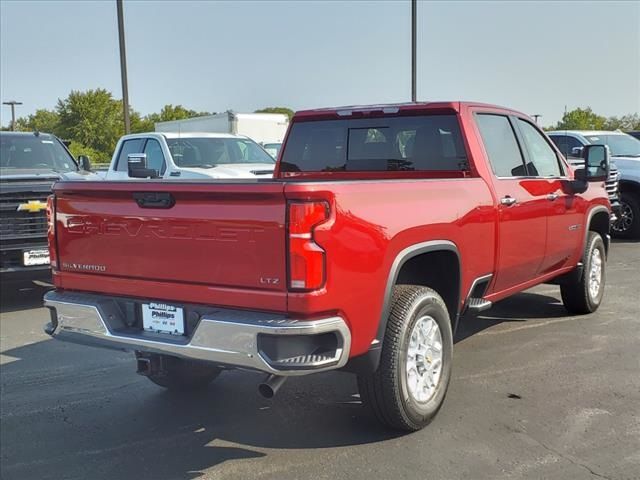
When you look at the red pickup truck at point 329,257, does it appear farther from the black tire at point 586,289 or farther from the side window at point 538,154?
the black tire at point 586,289

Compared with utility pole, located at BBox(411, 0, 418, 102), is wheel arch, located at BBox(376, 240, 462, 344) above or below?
below

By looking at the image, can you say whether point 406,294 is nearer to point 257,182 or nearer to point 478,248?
point 478,248

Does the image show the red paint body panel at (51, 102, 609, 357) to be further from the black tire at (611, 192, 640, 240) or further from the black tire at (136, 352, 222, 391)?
the black tire at (611, 192, 640, 240)

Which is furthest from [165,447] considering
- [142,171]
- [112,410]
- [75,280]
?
[142,171]

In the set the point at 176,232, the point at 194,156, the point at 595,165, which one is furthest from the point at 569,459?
the point at 194,156

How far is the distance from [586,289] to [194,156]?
6.18m

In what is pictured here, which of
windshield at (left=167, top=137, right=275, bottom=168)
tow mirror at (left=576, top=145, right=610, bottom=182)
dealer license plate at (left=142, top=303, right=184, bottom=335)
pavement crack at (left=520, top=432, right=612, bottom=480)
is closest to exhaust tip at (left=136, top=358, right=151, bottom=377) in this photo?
dealer license plate at (left=142, top=303, right=184, bottom=335)

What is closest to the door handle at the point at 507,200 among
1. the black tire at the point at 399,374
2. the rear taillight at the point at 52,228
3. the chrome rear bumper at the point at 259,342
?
the black tire at the point at 399,374

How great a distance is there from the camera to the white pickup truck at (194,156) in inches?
385

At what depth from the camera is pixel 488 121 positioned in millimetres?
4992

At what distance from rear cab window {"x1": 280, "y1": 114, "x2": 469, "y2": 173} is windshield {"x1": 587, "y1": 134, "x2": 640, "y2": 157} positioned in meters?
8.93

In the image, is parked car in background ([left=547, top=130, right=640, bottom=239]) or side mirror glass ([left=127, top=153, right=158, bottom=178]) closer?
side mirror glass ([left=127, top=153, right=158, bottom=178])

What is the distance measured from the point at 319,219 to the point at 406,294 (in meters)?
0.92

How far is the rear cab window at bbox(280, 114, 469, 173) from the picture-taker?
15.6 feet
